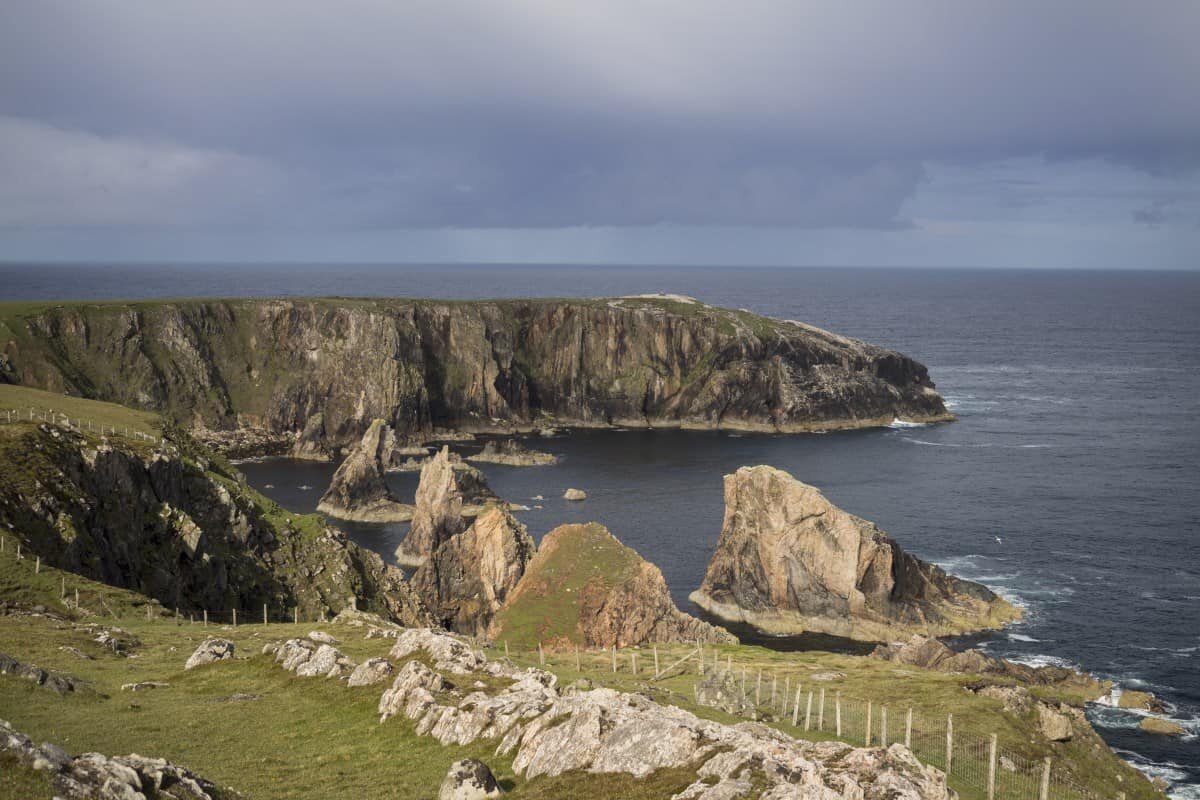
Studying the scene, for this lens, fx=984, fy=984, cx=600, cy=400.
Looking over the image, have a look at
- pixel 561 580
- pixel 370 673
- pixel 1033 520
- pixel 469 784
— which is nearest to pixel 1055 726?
pixel 370 673

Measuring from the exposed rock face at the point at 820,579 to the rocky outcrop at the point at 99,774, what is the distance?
3514 inches

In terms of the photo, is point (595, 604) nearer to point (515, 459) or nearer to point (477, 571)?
point (477, 571)

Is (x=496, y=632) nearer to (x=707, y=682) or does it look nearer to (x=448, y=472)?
(x=707, y=682)

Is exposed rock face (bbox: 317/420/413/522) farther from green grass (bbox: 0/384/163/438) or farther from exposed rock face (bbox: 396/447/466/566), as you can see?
green grass (bbox: 0/384/163/438)

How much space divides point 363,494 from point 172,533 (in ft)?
263

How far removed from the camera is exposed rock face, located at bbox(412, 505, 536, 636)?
107 meters

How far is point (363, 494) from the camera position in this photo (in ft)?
518

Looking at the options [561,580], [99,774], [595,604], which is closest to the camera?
[99,774]

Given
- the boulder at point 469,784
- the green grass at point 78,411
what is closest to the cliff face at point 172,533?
the green grass at point 78,411

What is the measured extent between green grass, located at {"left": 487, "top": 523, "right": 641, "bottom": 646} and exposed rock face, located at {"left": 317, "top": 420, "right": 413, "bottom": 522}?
67913 mm

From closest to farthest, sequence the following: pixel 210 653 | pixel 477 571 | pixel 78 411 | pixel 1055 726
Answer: pixel 210 653 → pixel 1055 726 → pixel 78 411 → pixel 477 571

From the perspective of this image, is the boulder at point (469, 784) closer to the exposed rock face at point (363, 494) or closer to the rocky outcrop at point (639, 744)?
the rocky outcrop at point (639, 744)

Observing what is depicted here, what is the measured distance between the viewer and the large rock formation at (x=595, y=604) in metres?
85.4

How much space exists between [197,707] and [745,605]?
78.3m
